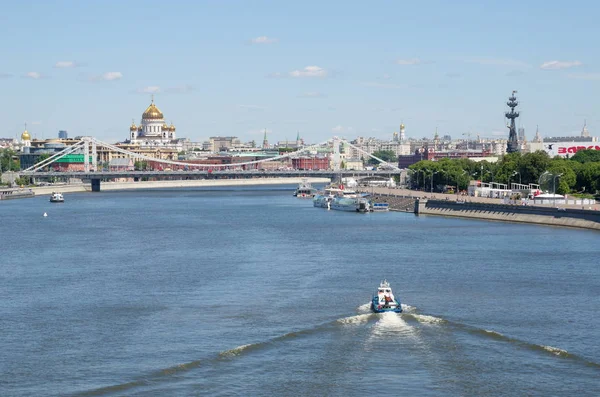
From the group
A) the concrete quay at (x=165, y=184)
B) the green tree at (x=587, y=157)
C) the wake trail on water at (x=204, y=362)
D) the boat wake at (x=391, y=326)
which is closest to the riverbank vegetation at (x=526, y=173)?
the green tree at (x=587, y=157)

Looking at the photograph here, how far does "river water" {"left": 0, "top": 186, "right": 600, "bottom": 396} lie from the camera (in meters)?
Result: 22.8

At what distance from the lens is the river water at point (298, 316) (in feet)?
74.6

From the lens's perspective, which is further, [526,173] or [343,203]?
[526,173]

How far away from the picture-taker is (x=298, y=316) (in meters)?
28.7

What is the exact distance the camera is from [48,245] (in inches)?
1913

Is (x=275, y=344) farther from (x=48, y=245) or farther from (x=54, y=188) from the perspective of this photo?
(x=54, y=188)

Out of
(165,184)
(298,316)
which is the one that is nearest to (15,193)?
(165,184)

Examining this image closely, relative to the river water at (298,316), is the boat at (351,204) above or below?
above

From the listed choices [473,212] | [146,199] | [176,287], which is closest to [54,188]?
[146,199]

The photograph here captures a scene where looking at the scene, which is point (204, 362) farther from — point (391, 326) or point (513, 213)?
point (513, 213)

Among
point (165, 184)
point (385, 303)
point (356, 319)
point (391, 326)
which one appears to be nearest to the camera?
point (391, 326)

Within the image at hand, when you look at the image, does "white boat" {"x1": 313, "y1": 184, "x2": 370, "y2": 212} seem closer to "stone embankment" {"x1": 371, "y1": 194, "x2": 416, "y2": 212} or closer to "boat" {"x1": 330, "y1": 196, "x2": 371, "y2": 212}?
"boat" {"x1": 330, "y1": 196, "x2": 371, "y2": 212}

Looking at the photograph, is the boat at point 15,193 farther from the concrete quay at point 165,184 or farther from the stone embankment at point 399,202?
the stone embankment at point 399,202

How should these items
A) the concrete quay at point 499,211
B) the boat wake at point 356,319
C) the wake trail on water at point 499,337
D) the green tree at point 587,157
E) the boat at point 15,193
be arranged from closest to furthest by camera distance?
the wake trail on water at point 499,337, the boat wake at point 356,319, the concrete quay at point 499,211, the green tree at point 587,157, the boat at point 15,193
